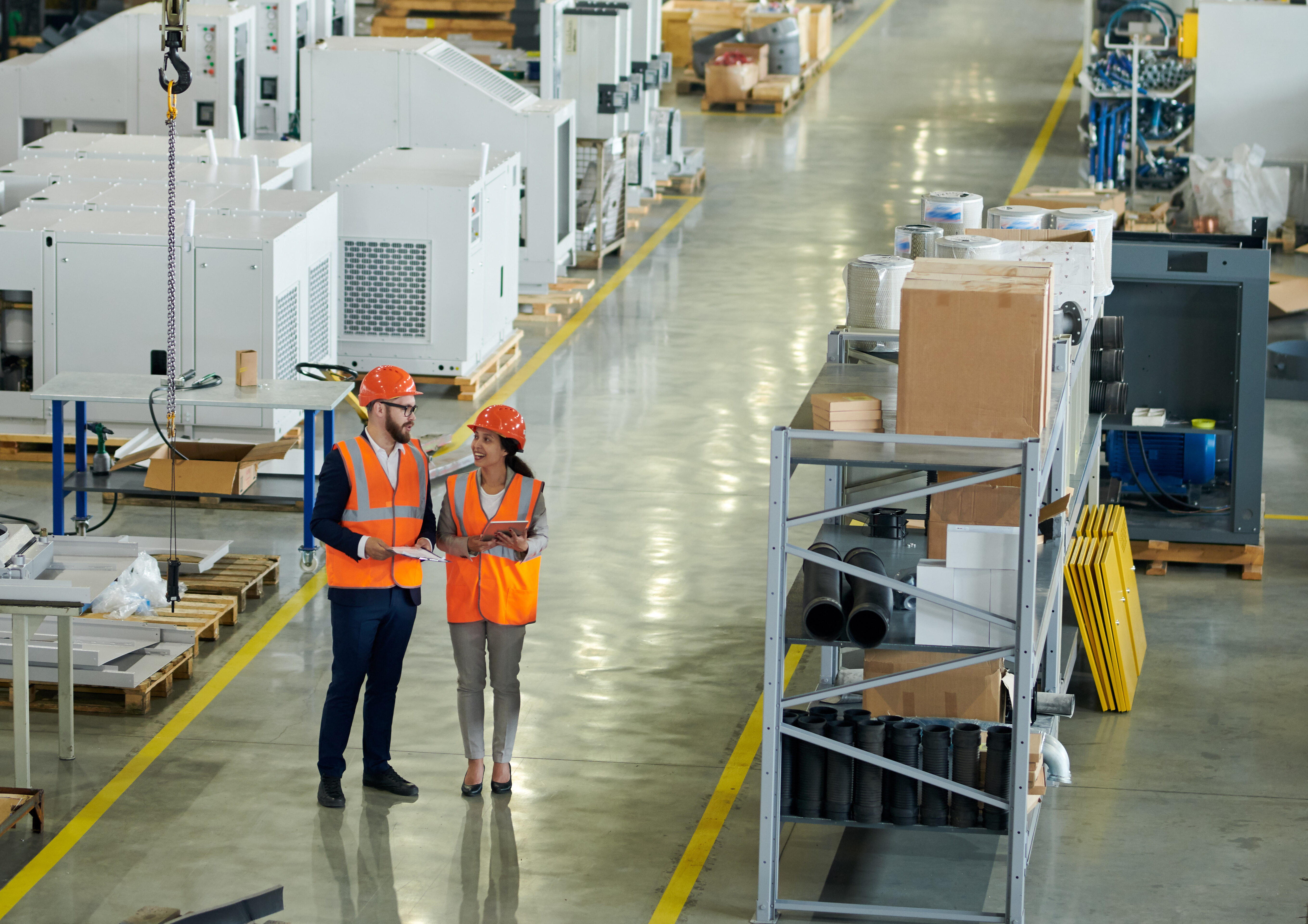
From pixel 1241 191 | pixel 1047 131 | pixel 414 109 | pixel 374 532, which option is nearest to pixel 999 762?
pixel 374 532

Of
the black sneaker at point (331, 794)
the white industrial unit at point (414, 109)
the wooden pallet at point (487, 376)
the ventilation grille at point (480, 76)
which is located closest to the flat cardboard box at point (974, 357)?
the black sneaker at point (331, 794)

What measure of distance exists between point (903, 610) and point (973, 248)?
1.47 meters

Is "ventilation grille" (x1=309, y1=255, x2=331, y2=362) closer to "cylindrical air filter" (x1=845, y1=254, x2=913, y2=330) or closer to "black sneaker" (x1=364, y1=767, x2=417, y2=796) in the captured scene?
"black sneaker" (x1=364, y1=767, x2=417, y2=796)

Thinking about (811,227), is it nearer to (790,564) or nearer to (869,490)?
(790,564)

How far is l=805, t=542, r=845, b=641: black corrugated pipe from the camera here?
6.14 metres

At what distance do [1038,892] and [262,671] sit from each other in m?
3.72

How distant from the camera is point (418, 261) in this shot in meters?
12.6

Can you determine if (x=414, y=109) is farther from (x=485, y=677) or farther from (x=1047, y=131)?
(x=1047, y=131)

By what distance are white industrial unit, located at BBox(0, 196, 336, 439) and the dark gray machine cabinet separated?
4.80 meters

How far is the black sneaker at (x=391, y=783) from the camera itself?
23.5ft

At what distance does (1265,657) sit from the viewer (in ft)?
29.0

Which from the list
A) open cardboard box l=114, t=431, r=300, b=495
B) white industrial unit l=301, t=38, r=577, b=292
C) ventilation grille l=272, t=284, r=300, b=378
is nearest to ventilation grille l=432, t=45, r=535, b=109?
white industrial unit l=301, t=38, r=577, b=292

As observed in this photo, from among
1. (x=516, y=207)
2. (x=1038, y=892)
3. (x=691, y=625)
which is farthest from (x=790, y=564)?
(x=516, y=207)

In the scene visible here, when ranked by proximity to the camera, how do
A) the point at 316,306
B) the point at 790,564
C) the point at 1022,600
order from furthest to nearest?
the point at 316,306, the point at 790,564, the point at 1022,600
